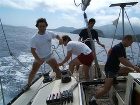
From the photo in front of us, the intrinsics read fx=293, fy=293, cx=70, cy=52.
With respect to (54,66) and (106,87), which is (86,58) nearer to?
(54,66)

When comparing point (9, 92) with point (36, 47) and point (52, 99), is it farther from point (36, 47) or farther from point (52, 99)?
point (52, 99)

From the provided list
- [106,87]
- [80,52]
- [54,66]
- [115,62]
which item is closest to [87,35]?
[80,52]

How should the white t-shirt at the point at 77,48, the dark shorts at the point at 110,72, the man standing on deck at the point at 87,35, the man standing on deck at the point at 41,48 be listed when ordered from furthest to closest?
the man standing on deck at the point at 87,35, the white t-shirt at the point at 77,48, the man standing on deck at the point at 41,48, the dark shorts at the point at 110,72

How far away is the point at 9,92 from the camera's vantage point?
10109mm

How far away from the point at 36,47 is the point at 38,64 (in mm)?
391

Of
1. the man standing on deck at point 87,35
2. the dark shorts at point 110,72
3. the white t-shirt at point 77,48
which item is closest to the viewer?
the dark shorts at point 110,72

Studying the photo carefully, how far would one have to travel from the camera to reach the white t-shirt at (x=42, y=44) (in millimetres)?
6301

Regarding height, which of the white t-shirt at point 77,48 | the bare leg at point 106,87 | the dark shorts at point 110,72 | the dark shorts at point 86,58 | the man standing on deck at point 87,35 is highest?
the man standing on deck at point 87,35

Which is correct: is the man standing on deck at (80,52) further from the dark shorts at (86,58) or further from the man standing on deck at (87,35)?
the man standing on deck at (87,35)

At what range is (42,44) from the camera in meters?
6.40

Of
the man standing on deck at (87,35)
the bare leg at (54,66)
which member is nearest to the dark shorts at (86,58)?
the bare leg at (54,66)

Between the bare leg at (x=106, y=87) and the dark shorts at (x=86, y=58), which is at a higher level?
the dark shorts at (x=86, y=58)

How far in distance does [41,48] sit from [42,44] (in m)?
0.10

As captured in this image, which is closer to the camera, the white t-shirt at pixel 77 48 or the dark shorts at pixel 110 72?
the dark shorts at pixel 110 72
